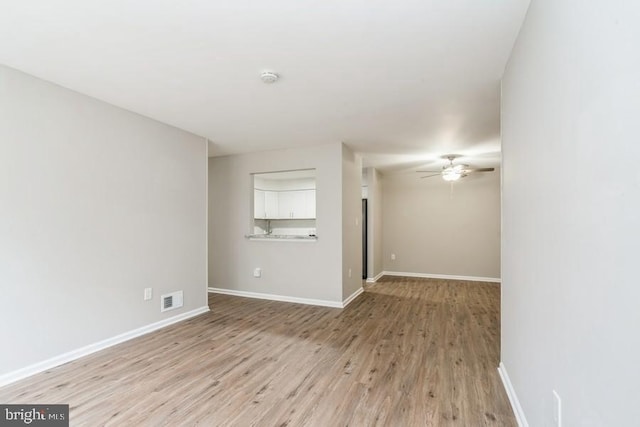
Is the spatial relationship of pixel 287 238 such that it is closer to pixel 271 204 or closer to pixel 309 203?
pixel 309 203

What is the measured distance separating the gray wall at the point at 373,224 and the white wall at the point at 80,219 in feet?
12.5

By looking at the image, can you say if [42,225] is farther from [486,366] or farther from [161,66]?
[486,366]

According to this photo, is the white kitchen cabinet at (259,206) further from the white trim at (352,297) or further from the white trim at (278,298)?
the white trim at (352,297)

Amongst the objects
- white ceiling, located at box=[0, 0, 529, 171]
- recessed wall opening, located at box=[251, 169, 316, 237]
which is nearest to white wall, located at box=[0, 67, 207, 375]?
white ceiling, located at box=[0, 0, 529, 171]

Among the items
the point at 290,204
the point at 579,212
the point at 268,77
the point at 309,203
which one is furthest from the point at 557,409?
the point at 290,204

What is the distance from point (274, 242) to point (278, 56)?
3.22m

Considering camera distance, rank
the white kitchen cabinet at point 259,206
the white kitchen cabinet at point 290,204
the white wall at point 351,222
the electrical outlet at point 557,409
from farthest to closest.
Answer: the white kitchen cabinet at point 290,204 → the white kitchen cabinet at point 259,206 → the white wall at point 351,222 → the electrical outlet at point 557,409

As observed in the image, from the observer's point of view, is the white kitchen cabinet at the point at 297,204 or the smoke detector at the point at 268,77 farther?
the white kitchen cabinet at the point at 297,204

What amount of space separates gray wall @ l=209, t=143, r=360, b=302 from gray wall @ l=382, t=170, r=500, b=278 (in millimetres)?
2266

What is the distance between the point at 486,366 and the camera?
2.62 meters

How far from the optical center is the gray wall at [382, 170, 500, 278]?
21.4 feet

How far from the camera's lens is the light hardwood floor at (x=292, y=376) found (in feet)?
6.47

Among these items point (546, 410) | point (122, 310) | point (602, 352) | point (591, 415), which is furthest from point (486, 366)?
point (122, 310)

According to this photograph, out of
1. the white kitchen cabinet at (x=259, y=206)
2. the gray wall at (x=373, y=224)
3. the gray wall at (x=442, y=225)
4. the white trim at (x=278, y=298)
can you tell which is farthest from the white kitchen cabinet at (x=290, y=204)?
the white trim at (x=278, y=298)
